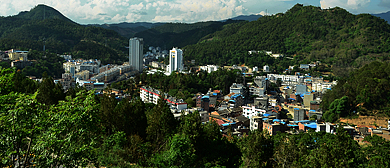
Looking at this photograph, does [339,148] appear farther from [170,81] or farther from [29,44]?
[29,44]

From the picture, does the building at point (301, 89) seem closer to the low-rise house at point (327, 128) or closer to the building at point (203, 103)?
the building at point (203, 103)

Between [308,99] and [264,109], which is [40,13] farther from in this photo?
[264,109]

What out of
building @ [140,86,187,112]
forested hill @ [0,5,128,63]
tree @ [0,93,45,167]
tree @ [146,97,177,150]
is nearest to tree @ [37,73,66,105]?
tree @ [146,97,177,150]

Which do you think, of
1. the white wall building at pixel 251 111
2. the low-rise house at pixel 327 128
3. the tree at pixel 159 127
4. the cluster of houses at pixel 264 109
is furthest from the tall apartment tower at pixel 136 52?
the tree at pixel 159 127

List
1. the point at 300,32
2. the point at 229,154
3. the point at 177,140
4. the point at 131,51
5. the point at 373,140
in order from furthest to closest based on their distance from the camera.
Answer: the point at 300,32 → the point at 131,51 → the point at 373,140 → the point at 229,154 → the point at 177,140

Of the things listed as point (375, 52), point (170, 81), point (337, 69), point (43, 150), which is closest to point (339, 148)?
point (43, 150)

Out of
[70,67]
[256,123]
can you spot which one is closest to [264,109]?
[256,123]
